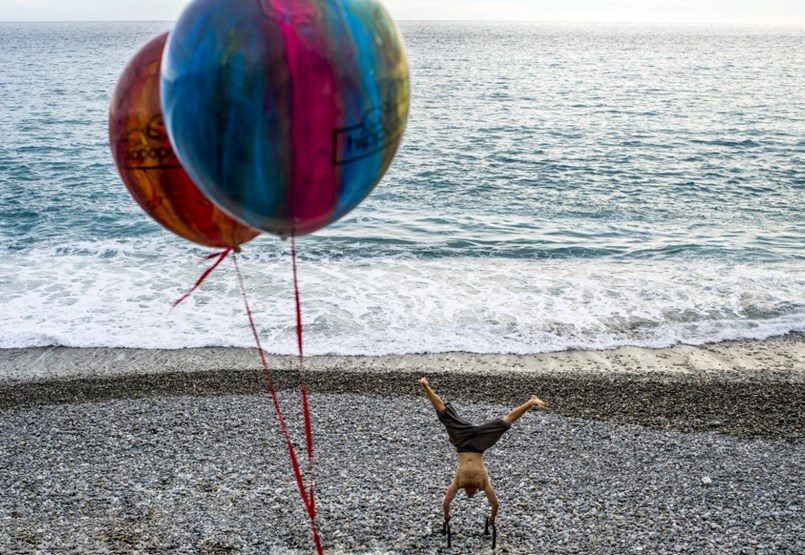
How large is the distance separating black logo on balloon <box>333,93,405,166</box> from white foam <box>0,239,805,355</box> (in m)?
10.2

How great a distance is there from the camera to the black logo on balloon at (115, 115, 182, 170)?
A: 377 centimetres

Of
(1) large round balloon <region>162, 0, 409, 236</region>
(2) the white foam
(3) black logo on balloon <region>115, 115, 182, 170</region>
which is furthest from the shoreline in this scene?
(1) large round balloon <region>162, 0, 409, 236</region>

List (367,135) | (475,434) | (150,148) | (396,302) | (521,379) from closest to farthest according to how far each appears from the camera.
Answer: (367,135) → (150,148) → (475,434) → (521,379) → (396,302)

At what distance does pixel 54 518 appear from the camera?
7.75m

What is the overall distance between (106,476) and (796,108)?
45.7 meters

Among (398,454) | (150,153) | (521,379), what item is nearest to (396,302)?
(521,379)

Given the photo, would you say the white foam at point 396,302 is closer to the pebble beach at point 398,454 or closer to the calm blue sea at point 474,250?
the calm blue sea at point 474,250

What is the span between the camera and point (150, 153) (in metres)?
3.82

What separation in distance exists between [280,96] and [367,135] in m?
0.40

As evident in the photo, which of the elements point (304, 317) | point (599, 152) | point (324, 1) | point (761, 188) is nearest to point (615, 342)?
point (304, 317)

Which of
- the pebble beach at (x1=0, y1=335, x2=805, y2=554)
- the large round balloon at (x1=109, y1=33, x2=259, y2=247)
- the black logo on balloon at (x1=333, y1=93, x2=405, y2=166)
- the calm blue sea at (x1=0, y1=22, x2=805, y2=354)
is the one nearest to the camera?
the black logo on balloon at (x1=333, y1=93, x2=405, y2=166)

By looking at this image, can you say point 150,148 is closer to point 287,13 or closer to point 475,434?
point 287,13

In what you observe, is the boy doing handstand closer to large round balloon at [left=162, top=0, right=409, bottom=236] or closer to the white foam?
large round balloon at [left=162, top=0, right=409, bottom=236]

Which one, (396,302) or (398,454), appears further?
(396,302)
